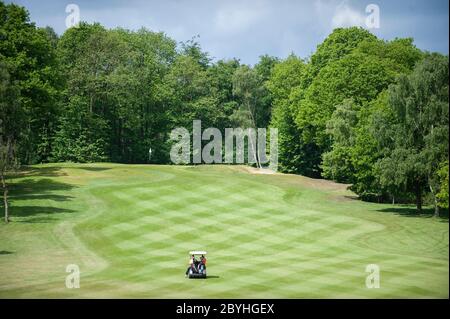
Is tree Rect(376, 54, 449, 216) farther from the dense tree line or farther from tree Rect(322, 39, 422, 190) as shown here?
tree Rect(322, 39, 422, 190)

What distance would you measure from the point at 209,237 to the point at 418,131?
2348 cm

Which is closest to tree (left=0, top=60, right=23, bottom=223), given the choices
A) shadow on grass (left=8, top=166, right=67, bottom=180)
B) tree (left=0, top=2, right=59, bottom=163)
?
tree (left=0, top=2, right=59, bottom=163)

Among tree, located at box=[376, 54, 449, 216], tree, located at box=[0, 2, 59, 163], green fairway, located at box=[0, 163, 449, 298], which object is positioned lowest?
green fairway, located at box=[0, 163, 449, 298]

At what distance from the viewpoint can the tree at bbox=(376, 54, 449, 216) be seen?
60.3 meters

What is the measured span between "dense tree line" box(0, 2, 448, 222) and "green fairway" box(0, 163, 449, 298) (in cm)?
566

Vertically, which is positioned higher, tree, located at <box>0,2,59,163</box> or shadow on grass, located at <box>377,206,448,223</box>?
tree, located at <box>0,2,59,163</box>

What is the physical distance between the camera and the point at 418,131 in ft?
214

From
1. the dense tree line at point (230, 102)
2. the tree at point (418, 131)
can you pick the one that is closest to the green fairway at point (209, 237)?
the tree at point (418, 131)

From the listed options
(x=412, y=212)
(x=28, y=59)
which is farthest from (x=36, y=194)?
(x=412, y=212)

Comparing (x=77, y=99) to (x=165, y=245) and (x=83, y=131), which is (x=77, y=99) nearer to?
(x=83, y=131)

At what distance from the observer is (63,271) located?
49.5m
